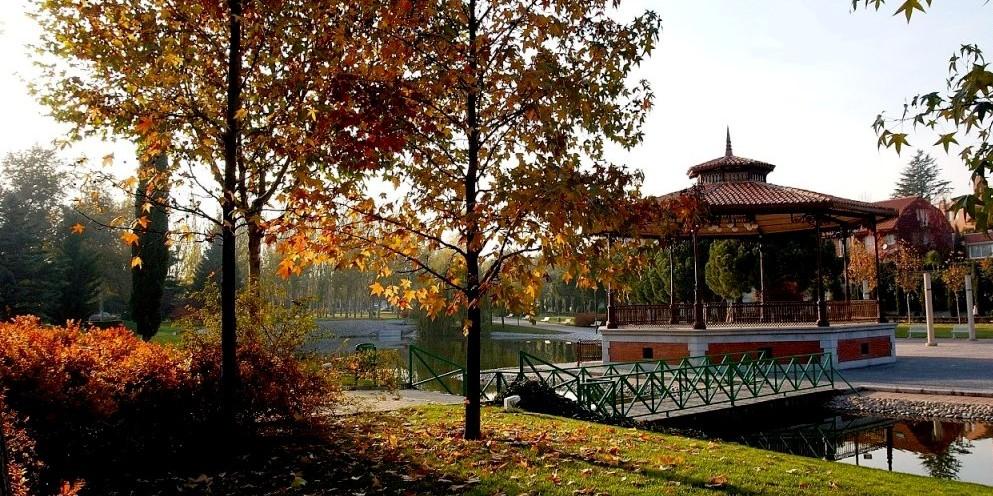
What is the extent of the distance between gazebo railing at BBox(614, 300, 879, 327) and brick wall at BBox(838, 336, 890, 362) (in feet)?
2.69

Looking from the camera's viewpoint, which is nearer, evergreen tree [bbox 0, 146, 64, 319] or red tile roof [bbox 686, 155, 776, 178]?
red tile roof [bbox 686, 155, 776, 178]

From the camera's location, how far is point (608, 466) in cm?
673

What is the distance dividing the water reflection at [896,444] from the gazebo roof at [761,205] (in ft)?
22.4

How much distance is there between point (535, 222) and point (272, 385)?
11.7 ft

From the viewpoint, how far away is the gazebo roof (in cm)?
1984

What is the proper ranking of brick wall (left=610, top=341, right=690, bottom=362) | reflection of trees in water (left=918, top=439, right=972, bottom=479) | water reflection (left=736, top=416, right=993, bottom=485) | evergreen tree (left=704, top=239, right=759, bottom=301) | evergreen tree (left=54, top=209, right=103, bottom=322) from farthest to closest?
evergreen tree (left=704, top=239, right=759, bottom=301), evergreen tree (left=54, top=209, right=103, bottom=322), brick wall (left=610, top=341, right=690, bottom=362), water reflection (left=736, top=416, right=993, bottom=485), reflection of trees in water (left=918, top=439, right=972, bottom=479)

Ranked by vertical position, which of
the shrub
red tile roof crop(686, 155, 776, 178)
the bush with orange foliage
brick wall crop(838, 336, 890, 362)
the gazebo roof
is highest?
red tile roof crop(686, 155, 776, 178)

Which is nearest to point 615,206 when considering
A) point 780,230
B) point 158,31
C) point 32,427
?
point 158,31

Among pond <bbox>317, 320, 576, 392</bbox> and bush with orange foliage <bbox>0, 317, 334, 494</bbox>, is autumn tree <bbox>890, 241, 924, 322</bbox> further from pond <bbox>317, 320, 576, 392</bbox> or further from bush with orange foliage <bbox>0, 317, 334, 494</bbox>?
bush with orange foliage <bbox>0, 317, 334, 494</bbox>

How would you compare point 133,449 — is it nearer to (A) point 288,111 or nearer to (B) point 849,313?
(A) point 288,111

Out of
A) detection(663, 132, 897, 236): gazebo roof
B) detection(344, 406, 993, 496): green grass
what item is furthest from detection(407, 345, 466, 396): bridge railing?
detection(663, 132, 897, 236): gazebo roof

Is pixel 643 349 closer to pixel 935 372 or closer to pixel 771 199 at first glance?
pixel 771 199

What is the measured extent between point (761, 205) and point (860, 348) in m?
5.55

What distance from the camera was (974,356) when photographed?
2291 centimetres
